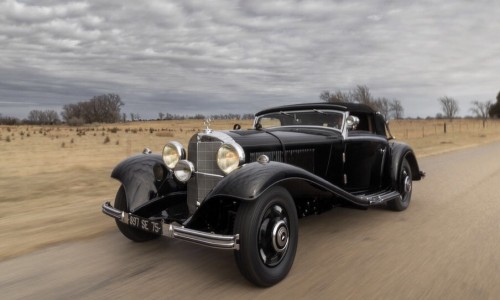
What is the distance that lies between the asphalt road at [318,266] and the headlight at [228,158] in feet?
3.10

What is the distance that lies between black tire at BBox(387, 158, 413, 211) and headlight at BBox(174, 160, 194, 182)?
10.9 feet

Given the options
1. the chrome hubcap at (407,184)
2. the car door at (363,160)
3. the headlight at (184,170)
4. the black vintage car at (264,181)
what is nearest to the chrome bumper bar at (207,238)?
the black vintage car at (264,181)

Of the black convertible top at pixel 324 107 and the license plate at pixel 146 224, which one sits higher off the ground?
the black convertible top at pixel 324 107

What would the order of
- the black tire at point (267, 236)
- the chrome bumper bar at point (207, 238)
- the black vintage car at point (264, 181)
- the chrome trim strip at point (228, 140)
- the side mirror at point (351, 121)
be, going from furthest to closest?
the side mirror at point (351, 121) < the chrome trim strip at point (228, 140) < the black vintage car at point (264, 181) < the black tire at point (267, 236) < the chrome bumper bar at point (207, 238)

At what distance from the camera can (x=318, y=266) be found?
4031mm

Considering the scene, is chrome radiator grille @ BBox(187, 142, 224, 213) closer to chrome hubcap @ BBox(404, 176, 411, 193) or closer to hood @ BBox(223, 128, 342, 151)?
hood @ BBox(223, 128, 342, 151)

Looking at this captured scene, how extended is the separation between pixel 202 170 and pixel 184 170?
0.64 feet

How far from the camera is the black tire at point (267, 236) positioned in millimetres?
3441

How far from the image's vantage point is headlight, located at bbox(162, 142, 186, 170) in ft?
15.8

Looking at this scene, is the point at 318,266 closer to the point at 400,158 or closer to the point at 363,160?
the point at 363,160

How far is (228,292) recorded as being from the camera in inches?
136

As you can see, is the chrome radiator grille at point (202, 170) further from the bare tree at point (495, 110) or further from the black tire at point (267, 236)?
the bare tree at point (495, 110)

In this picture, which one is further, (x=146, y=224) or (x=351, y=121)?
(x=351, y=121)

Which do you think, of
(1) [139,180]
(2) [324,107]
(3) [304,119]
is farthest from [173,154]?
(2) [324,107]
